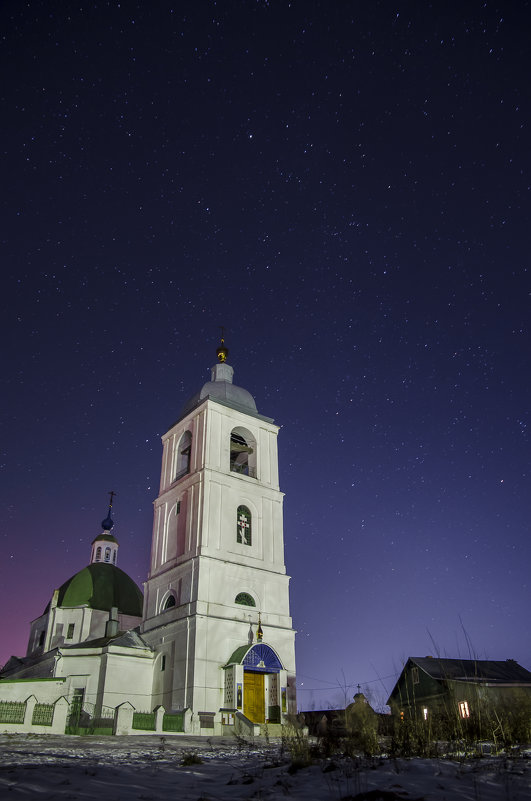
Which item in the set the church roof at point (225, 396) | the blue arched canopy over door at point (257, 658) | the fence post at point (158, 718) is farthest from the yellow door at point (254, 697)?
the church roof at point (225, 396)

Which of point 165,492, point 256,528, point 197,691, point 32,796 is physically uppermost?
point 165,492

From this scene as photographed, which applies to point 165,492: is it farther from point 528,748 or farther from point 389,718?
point 528,748

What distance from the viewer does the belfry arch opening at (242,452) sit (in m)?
33.7

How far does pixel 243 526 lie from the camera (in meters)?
31.1

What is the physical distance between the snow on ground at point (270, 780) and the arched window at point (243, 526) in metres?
21.3

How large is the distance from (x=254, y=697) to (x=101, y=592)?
17.1 m

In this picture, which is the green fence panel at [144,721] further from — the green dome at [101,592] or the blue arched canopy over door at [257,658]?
the green dome at [101,592]

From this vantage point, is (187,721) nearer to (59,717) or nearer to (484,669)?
(59,717)

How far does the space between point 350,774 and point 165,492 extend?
27.1 m

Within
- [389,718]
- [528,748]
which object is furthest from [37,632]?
[528,748]

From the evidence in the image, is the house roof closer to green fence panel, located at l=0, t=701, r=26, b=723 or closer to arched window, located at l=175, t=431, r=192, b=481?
arched window, located at l=175, t=431, r=192, b=481

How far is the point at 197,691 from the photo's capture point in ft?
81.3

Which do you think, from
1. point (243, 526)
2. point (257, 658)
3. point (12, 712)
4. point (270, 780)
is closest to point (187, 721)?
point (257, 658)

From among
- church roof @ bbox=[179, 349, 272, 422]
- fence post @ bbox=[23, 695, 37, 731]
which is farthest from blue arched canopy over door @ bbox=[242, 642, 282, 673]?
church roof @ bbox=[179, 349, 272, 422]
